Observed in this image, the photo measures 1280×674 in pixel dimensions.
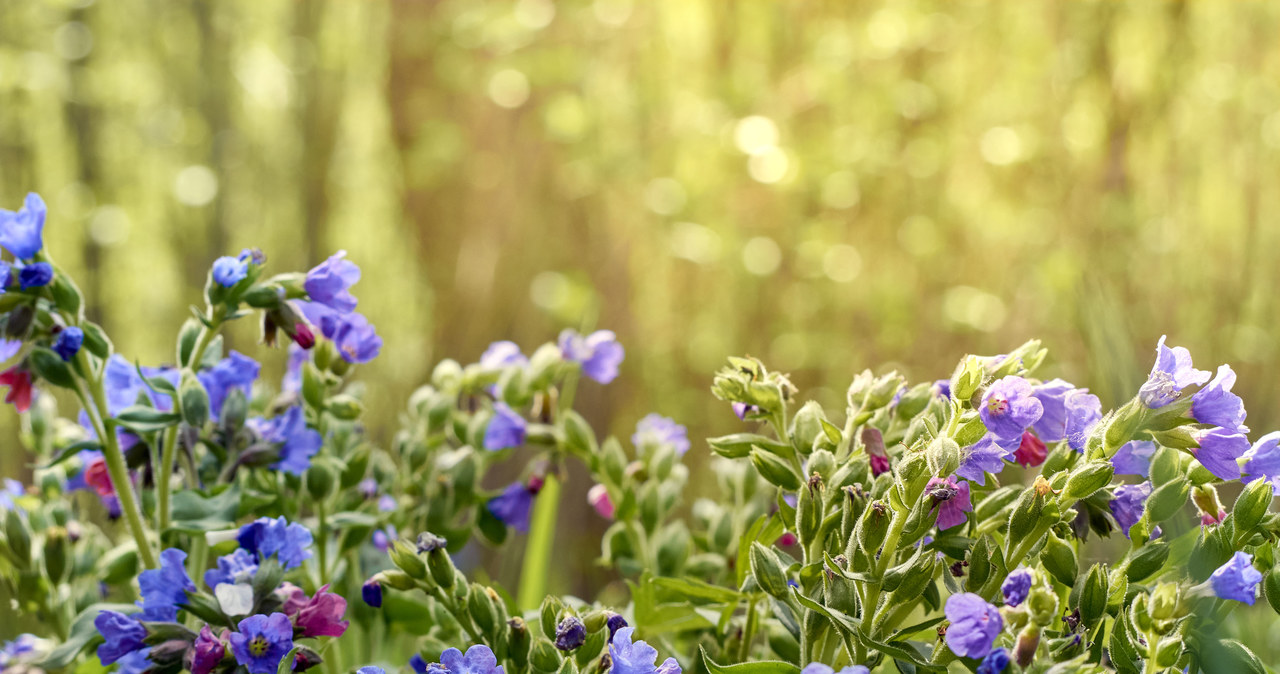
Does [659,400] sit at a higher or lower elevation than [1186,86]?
lower

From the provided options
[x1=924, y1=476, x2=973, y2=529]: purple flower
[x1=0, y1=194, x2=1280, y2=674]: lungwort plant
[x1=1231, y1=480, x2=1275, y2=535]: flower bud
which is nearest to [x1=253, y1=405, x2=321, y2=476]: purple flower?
[x1=0, y1=194, x2=1280, y2=674]: lungwort plant

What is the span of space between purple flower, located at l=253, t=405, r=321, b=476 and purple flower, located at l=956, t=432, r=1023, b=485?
34cm

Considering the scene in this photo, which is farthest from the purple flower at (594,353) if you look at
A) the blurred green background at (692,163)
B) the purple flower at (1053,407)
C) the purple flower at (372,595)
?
the blurred green background at (692,163)

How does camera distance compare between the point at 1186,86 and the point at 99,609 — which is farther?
the point at 1186,86

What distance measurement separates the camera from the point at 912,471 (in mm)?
368

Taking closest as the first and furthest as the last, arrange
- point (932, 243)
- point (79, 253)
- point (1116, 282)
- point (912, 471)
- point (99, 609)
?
point (912, 471) < point (99, 609) < point (1116, 282) < point (932, 243) < point (79, 253)

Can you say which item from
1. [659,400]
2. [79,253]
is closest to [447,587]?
[659,400]

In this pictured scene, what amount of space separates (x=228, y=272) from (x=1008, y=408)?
0.38 m

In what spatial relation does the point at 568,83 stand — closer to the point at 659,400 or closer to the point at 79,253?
the point at 659,400

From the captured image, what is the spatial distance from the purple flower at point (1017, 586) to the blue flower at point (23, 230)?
0.46 metres

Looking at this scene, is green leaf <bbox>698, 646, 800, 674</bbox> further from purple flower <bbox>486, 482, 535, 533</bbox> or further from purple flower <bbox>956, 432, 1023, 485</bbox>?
purple flower <bbox>486, 482, 535, 533</bbox>

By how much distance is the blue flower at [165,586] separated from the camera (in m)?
0.45

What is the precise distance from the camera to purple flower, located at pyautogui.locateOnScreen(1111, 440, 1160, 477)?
17.1 inches

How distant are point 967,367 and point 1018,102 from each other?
6.71 ft
